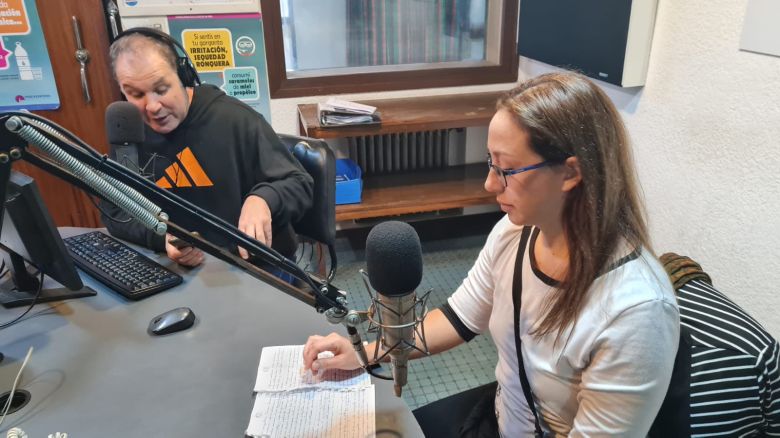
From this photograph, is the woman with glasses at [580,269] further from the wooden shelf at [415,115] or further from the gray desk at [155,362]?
the wooden shelf at [415,115]

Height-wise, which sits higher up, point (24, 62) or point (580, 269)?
point (24, 62)

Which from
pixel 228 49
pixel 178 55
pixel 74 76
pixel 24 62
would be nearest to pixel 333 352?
pixel 178 55

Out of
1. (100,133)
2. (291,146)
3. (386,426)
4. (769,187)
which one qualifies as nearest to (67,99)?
(100,133)

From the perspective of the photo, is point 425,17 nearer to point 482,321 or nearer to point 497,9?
point 497,9

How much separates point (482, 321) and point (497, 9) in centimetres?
239

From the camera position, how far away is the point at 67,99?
8.91ft

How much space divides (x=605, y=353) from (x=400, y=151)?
7.88 feet

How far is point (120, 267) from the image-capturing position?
142 centimetres

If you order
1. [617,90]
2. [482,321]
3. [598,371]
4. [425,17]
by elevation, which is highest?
[425,17]

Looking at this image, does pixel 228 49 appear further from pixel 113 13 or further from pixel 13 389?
pixel 13 389

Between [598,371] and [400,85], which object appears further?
[400,85]

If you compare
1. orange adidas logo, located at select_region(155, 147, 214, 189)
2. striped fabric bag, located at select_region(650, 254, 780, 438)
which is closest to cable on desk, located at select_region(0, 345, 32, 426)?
orange adidas logo, located at select_region(155, 147, 214, 189)

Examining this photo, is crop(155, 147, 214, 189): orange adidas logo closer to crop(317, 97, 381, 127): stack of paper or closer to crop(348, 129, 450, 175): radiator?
crop(317, 97, 381, 127): stack of paper

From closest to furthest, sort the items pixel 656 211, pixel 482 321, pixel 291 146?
pixel 482 321, pixel 291 146, pixel 656 211
